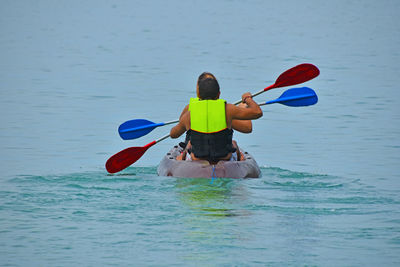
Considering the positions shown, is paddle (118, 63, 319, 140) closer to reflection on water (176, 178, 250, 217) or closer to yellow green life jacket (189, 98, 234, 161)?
yellow green life jacket (189, 98, 234, 161)

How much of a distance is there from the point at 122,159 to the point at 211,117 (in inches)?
62.1

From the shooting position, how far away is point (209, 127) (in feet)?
30.3

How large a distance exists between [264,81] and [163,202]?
1072 cm

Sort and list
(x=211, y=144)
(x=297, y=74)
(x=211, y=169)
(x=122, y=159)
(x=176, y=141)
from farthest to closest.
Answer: (x=176, y=141)
(x=297, y=74)
(x=122, y=159)
(x=211, y=144)
(x=211, y=169)

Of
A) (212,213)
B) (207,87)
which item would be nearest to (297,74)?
(207,87)

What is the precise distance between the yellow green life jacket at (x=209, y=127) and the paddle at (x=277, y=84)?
1389 millimetres

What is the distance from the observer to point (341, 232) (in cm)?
755

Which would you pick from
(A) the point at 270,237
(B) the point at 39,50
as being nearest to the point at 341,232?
(A) the point at 270,237

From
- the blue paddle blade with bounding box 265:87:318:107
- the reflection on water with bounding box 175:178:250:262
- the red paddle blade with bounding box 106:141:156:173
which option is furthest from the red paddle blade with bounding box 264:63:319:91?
the reflection on water with bounding box 175:178:250:262

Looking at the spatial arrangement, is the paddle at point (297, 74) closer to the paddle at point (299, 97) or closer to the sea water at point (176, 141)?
the paddle at point (299, 97)

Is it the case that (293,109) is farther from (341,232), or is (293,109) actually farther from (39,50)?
(39,50)

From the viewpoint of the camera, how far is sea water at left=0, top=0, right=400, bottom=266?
23.6ft

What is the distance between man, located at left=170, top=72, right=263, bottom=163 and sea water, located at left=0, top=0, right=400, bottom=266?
0.41 m

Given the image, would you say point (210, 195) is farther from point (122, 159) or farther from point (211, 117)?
point (122, 159)
